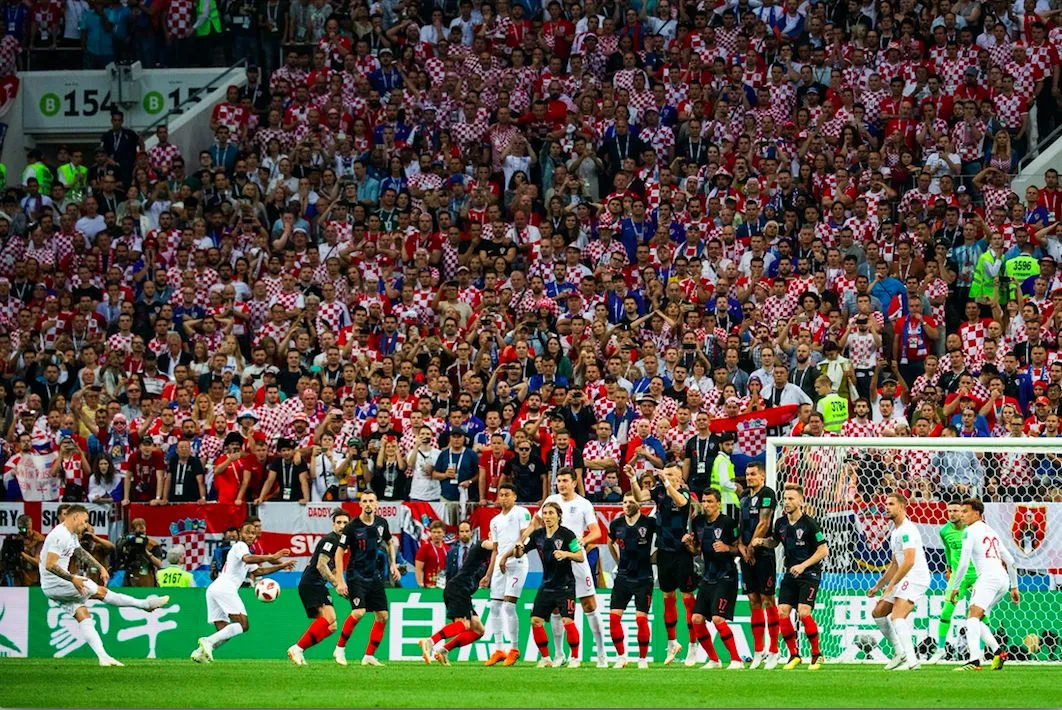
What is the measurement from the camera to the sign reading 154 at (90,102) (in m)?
32.9

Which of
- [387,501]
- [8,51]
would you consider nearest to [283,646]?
[387,501]

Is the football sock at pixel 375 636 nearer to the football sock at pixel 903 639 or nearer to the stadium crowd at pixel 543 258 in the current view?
the stadium crowd at pixel 543 258

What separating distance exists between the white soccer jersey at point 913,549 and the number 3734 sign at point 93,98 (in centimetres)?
1876

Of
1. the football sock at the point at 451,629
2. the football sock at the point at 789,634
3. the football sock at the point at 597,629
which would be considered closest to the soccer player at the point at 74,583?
the football sock at the point at 451,629

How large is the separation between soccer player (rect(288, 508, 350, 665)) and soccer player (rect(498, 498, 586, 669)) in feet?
5.66

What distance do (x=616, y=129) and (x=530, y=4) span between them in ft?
14.1

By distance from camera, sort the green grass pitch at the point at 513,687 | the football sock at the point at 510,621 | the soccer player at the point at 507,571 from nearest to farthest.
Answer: the green grass pitch at the point at 513,687
the soccer player at the point at 507,571
the football sock at the point at 510,621

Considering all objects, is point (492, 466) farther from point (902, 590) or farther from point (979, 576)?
point (979, 576)

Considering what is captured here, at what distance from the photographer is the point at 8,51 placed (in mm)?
33062

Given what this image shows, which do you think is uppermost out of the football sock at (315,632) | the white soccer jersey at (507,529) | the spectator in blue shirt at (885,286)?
the spectator in blue shirt at (885,286)

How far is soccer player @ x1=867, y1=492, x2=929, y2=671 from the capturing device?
17688 millimetres

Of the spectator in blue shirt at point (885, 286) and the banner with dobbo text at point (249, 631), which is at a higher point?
the spectator in blue shirt at point (885, 286)

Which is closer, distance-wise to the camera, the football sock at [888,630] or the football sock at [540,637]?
the football sock at [888,630]

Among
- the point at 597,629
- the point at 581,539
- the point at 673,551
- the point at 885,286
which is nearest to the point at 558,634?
the point at 597,629
